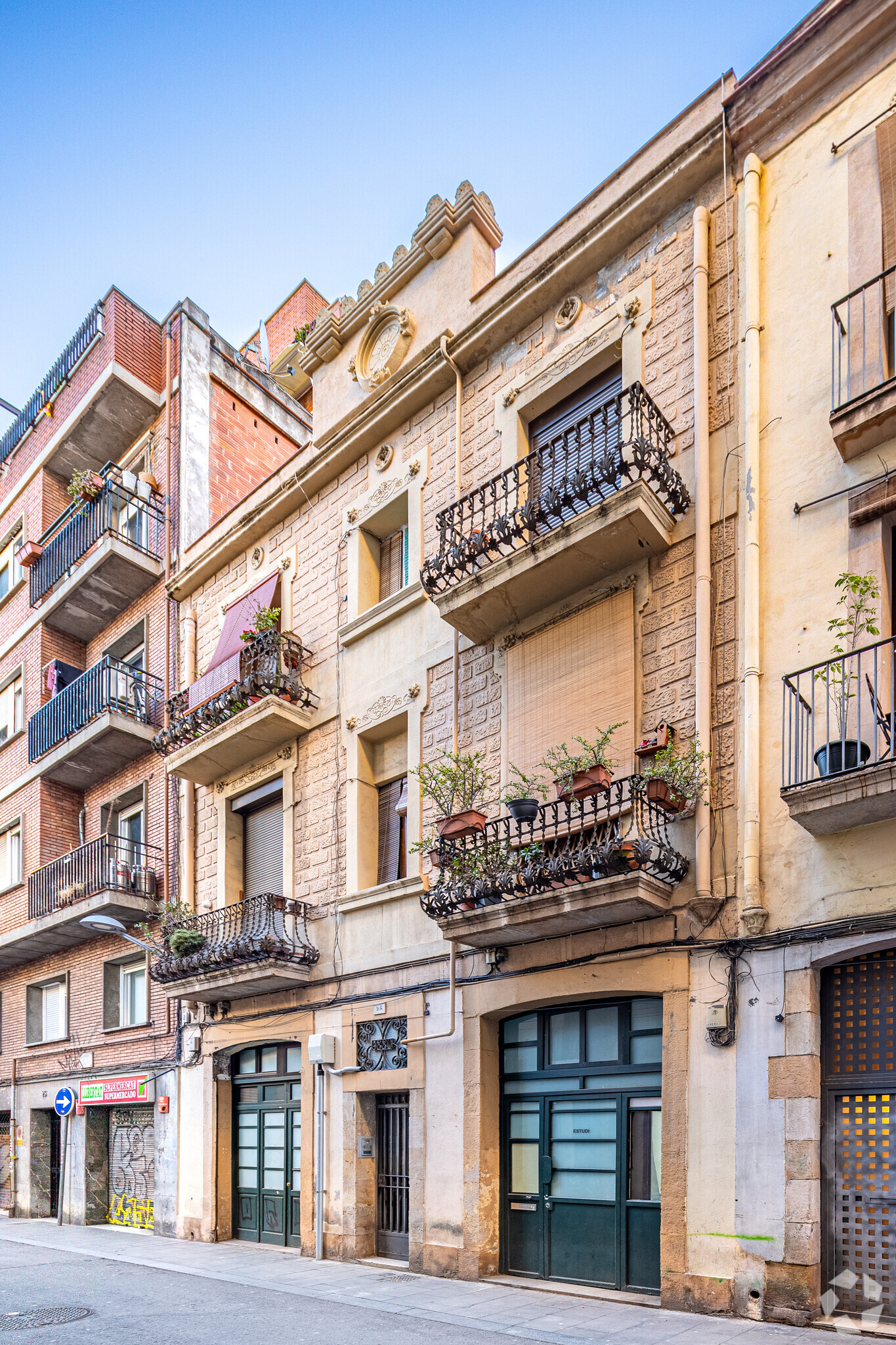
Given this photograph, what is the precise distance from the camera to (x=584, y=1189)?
388 inches

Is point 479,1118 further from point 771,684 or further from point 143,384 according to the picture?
point 143,384

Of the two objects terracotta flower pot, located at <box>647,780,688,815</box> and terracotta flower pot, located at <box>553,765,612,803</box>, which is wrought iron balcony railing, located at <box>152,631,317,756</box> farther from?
terracotta flower pot, located at <box>647,780,688,815</box>

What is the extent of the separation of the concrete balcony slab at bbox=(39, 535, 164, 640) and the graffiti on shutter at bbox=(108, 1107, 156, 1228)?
918 cm

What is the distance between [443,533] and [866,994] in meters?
6.30

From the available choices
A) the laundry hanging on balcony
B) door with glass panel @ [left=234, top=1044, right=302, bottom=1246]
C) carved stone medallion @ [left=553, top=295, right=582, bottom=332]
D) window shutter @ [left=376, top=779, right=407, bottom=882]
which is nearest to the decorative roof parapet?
carved stone medallion @ [left=553, top=295, right=582, bottom=332]

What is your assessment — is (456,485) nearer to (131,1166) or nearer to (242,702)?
(242,702)

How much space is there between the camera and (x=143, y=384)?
20047 mm

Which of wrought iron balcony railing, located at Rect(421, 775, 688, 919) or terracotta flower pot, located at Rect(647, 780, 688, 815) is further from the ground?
terracotta flower pot, located at Rect(647, 780, 688, 815)

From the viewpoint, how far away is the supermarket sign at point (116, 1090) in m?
16.5

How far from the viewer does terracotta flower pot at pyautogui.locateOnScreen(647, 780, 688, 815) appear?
29.3 feet

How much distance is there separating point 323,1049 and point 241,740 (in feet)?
14.9

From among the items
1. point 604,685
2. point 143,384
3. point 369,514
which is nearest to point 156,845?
point 369,514

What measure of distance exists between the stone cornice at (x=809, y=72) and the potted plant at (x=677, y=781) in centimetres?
594

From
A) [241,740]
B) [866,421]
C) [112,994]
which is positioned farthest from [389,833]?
[112,994]
